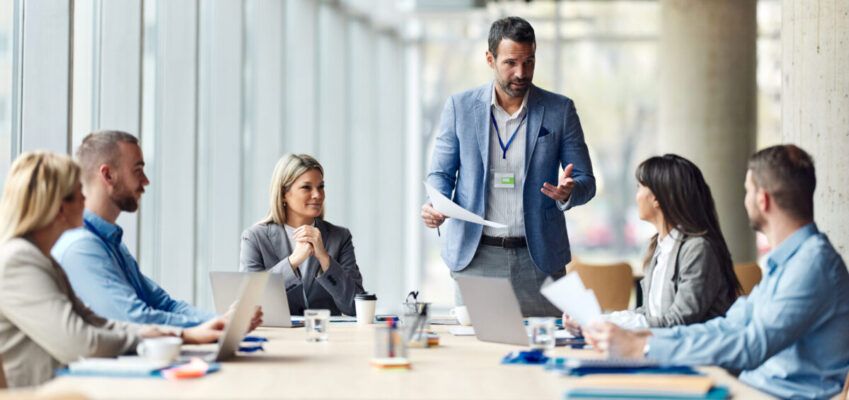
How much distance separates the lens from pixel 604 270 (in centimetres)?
856

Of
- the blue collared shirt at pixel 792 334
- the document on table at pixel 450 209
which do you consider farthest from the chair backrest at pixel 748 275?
the blue collared shirt at pixel 792 334

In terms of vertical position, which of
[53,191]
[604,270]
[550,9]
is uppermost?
[550,9]

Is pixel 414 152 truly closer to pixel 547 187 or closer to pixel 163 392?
pixel 547 187

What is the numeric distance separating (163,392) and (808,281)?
1.76 meters

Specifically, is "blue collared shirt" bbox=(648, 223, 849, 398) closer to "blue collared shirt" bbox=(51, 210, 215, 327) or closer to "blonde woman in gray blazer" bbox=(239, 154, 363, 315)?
"blue collared shirt" bbox=(51, 210, 215, 327)

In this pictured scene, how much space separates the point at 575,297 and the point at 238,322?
3.00 feet

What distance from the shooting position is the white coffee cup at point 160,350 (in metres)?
2.98

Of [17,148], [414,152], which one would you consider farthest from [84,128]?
[414,152]

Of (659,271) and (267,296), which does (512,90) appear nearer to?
(659,271)

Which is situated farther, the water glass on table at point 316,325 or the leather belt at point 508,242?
the leather belt at point 508,242

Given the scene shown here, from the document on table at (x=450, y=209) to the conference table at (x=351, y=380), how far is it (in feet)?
3.32

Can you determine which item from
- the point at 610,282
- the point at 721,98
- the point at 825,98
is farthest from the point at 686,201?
the point at 721,98

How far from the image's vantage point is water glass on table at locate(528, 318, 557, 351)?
11.1 ft

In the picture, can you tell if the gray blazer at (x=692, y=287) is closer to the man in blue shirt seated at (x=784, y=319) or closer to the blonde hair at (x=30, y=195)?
the man in blue shirt seated at (x=784, y=319)
